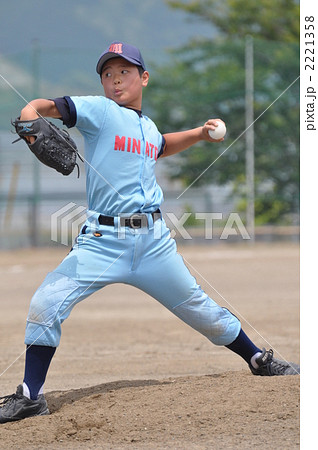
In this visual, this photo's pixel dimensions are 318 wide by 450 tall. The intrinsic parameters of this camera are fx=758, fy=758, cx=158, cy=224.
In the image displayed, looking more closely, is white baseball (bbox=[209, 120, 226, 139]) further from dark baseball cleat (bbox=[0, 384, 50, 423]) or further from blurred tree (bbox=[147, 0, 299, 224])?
blurred tree (bbox=[147, 0, 299, 224])

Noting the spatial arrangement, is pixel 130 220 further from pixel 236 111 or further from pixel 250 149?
pixel 236 111

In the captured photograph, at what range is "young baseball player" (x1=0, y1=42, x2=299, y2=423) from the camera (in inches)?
146

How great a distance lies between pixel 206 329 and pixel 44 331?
91cm

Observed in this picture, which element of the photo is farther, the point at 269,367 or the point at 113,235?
the point at 269,367

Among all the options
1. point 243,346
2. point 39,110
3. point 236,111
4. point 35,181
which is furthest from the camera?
point 236,111

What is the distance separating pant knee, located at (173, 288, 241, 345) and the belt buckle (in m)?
0.48

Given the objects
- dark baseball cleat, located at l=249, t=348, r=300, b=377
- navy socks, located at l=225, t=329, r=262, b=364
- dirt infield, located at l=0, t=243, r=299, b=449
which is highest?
navy socks, located at l=225, t=329, r=262, b=364

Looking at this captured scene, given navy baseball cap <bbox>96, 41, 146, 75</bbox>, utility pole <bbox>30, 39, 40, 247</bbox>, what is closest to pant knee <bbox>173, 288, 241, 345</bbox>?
navy baseball cap <bbox>96, 41, 146, 75</bbox>

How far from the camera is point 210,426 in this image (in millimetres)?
3469

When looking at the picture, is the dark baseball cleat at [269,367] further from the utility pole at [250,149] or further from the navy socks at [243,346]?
the utility pole at [250,149]

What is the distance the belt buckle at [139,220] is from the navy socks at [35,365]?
73 cm

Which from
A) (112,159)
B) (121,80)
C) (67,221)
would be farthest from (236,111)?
(112,159)

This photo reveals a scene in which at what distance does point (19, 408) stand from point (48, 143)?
130 cm

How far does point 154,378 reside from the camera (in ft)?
15.9
